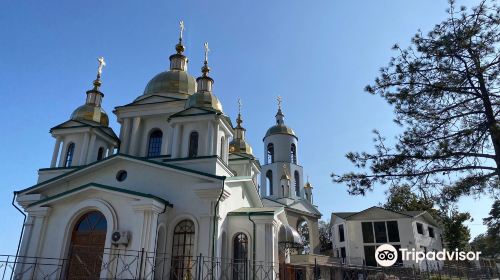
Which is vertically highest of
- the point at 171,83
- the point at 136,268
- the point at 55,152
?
the point at 171,83

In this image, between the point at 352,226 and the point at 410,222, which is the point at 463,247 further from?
the point at 352,226

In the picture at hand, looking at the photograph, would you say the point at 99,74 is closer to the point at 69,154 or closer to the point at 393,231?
the point at 69,154

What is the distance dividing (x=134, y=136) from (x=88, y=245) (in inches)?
256

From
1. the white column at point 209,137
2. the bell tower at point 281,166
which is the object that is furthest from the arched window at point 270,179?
the white column at point 209,137

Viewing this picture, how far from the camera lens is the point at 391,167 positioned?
27.8ft

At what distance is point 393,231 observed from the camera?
2722cm

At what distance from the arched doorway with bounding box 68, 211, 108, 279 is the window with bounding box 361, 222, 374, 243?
20973 millimetres

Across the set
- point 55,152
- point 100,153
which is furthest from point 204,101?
point 55,152

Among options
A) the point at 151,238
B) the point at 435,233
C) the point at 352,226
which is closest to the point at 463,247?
the point at 435,233

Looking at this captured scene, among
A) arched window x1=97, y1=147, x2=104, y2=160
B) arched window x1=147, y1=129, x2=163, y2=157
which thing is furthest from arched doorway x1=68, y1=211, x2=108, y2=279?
arched window x1=97, y1=147, x2=104, y2=160

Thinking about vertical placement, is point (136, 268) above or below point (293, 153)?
below

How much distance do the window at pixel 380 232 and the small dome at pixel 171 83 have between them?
17.7 metres

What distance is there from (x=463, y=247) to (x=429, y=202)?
26265 millimetres

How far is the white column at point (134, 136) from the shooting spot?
1723 centimetres
